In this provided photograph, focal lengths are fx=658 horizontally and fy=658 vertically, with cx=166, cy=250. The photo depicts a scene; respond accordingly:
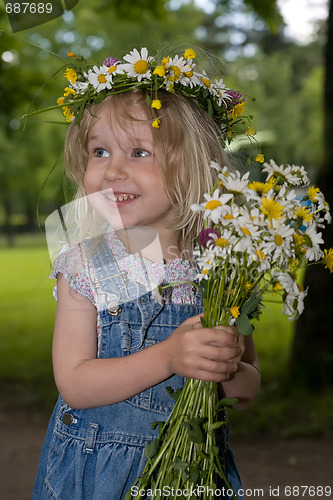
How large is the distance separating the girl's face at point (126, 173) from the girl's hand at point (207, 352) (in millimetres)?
388

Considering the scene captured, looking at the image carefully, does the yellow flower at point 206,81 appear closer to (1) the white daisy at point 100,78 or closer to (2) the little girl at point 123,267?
(2) the little girl at point 123,267

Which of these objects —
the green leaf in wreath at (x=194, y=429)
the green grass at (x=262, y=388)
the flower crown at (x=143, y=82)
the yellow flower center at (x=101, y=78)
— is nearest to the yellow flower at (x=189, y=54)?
the flower crown at (x=143, y=82)

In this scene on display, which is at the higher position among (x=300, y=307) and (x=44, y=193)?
(x=44, y=193)

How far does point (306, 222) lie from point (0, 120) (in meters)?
6.75

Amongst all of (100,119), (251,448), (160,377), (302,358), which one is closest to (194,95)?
(100,119)

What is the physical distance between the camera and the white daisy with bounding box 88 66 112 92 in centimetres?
161

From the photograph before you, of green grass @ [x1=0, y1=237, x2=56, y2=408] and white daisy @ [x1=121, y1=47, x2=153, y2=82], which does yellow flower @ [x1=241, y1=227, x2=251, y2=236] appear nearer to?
white daisy @ [x1=121, y1=47, x2=153, y2=82]

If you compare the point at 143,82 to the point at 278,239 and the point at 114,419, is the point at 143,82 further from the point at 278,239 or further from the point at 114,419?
the point at 114,419

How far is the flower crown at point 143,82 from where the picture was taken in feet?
5.22

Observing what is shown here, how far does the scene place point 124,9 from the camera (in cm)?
712

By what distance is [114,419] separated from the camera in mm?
1651

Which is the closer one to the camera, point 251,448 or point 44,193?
point 44,193

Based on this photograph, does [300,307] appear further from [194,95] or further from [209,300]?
[194,95]

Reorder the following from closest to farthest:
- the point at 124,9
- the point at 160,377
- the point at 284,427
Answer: the point at 160,377 → the point at 284,427 → the point at 124,9
